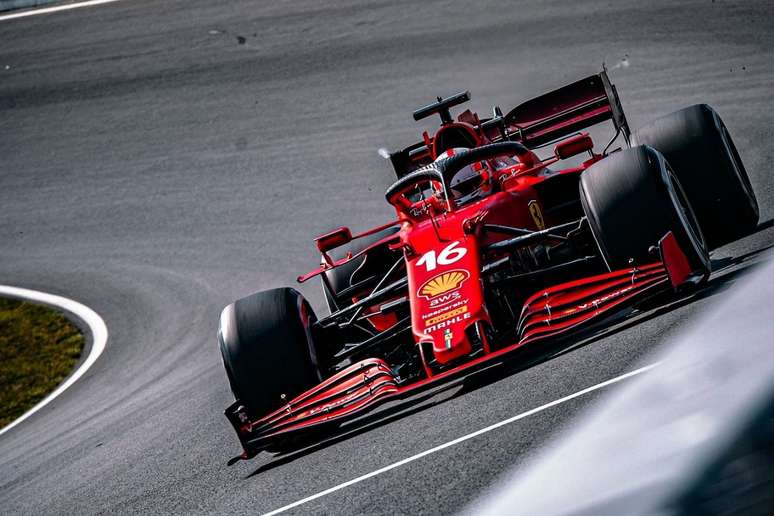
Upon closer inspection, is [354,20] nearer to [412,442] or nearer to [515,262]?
[515,262]

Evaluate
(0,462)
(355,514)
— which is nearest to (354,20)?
(0,462)

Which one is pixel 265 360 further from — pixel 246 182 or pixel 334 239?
pixel 246 182

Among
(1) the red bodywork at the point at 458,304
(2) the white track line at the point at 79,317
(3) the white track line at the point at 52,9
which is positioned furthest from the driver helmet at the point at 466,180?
(3) the white track line at the point at 52,9

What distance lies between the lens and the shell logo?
6387mm

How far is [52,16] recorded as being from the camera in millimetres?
20672

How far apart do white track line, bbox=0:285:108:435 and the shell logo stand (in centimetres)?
526

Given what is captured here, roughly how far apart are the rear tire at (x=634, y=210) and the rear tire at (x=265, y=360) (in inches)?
75.9

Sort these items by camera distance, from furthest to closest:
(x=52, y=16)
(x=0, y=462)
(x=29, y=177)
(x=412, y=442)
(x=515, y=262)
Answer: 1. (x=52, y=16)
2. (x=29, y=177)
3. (x=0, y=462)
4. (x=515, y=262)
5. (x=412, y=442)

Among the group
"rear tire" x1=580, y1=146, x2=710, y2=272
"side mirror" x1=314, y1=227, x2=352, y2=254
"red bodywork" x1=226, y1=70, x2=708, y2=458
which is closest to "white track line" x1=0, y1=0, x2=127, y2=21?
"side mirror" x1=314, y1=227, x2=352, y2=254

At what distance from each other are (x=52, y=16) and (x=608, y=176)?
1692 centimetres

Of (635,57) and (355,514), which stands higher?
(635,57)

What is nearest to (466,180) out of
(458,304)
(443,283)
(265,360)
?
(443,283)

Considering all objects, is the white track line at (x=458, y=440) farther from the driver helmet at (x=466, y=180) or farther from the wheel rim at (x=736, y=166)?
the driver helmet at (x=466, y=180)

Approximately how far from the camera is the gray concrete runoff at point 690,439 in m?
1.35
